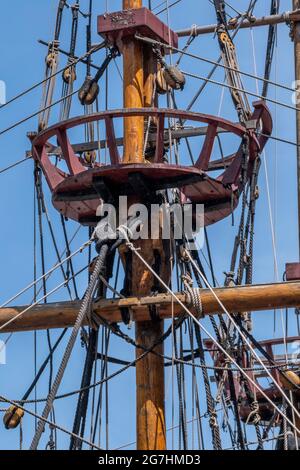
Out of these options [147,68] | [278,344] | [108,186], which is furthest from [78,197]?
[278,344]

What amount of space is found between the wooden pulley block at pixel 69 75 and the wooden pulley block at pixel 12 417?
13.9ft

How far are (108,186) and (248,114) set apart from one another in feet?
6.79

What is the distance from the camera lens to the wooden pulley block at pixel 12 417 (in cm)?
2023

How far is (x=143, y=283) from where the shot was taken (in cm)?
2038

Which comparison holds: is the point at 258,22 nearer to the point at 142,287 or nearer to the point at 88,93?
the point at 88,93

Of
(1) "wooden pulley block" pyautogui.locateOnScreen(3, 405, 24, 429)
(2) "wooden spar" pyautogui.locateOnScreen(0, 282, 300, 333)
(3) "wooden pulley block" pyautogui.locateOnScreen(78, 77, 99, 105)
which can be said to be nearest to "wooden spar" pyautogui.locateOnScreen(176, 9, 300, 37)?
(3) "wooden pulley block" pyautogui.locateOnScreen(78, 77, 99, 105)

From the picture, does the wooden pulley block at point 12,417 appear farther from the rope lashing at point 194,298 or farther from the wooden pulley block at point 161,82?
the wooden pulley block at point 161,82

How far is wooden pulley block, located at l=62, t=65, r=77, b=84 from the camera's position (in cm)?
2258

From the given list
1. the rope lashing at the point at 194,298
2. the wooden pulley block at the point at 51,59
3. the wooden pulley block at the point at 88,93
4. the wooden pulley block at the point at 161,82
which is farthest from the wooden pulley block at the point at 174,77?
the rope lashing at the point at 194,298

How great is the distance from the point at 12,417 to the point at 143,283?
1.92 meters

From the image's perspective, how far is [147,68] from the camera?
21547mm

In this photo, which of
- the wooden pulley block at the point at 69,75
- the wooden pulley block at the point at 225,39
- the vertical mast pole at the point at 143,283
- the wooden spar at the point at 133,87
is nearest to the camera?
the vertical mast pole at the point at 143,283

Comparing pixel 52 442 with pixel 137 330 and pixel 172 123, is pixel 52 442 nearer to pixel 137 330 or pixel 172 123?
pixel 137 330

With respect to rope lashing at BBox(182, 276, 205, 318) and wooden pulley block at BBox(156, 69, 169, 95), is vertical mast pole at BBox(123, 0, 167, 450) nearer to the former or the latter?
wooden pulley block at BBox(156, 69, 169, 95)
